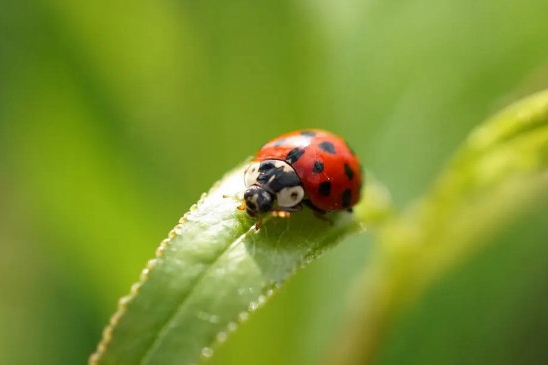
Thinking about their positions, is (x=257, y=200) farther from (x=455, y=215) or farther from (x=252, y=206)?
(x=455, y=215)

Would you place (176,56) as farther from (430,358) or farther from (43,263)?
(430,358)

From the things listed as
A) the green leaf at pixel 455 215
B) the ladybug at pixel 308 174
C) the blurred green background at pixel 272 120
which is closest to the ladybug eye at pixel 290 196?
the ladybug at pixel 308 174

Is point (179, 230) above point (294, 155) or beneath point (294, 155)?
beneath

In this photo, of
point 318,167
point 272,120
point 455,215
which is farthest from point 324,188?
point 272,120

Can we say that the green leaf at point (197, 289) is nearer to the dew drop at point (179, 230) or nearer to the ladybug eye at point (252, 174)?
the dew drop at point (179, 230)

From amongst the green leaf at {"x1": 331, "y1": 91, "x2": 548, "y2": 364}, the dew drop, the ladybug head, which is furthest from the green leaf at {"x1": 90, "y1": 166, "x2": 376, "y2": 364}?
the green leaf at {"x1": 331, "y1": 91, "x2": 548, "y2": 364}

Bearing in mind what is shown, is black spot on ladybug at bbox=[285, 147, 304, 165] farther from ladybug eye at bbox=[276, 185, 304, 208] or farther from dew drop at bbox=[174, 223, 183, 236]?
dew drop at bbox=[174, 223, 183, 236]

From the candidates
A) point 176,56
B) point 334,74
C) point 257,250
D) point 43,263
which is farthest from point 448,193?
point 43,263
